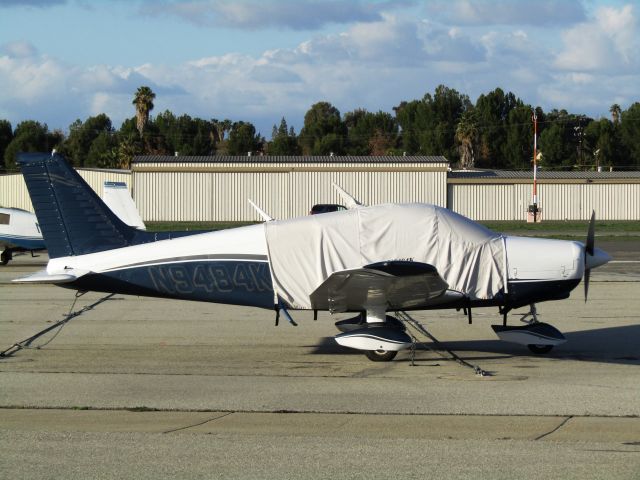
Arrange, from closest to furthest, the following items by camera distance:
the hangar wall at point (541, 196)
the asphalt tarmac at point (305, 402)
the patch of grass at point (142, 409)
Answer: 1. the asphalt tarmac at point (305, 402)
2. the patch of grass at point (142, 409)
3. the hangar wall at point (541, 196)

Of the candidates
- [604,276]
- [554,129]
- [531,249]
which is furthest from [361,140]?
[531,249]

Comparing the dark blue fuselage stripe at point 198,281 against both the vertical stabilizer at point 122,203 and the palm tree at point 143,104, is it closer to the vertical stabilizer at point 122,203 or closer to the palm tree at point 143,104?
the vertical stabilizer at point 122,203

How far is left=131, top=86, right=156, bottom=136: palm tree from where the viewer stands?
310 ft

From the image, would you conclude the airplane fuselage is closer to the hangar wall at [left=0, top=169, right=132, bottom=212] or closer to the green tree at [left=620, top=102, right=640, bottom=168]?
the hangar wall at [left=0, top=169, right=132, bottom=212]

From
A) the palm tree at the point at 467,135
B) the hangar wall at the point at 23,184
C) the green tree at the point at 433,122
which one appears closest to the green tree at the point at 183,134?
the green tree at the point at 433,122

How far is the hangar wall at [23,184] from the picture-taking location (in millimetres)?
61638

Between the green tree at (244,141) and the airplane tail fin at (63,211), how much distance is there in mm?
91552

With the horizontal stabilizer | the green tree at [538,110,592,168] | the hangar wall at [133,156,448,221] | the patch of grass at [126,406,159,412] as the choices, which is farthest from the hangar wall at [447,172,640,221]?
the patch of grass at [126,406,159,412]

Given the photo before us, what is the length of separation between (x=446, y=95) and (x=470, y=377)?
100 meters

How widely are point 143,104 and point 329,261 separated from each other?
8661 cm

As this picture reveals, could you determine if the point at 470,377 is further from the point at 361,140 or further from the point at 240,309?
the point at 361,140

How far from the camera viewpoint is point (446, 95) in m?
108

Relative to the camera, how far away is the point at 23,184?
2419 inches

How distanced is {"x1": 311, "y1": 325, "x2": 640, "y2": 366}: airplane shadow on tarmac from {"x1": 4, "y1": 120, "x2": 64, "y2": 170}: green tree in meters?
83.2
